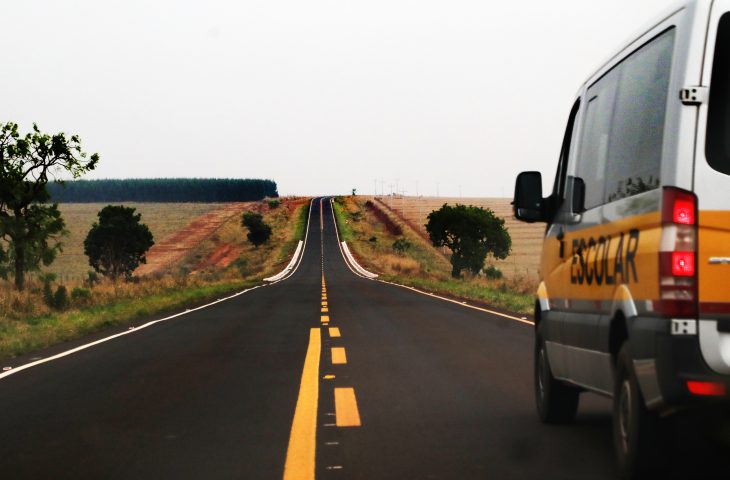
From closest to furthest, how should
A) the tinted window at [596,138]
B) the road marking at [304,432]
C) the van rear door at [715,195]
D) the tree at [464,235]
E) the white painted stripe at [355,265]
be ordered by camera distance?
the van rear door at [715,195] < the road marking at [304,432] < the tinted window at [596,138] < the white painted stripe at [355,265] < the tree at [464,235]

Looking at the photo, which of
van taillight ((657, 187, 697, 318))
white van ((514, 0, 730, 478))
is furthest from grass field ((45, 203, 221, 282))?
van taillight ((657, 187, 697, 318))

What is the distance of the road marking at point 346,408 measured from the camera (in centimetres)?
808

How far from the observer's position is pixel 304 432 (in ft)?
25.0

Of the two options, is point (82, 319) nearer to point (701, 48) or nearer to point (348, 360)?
point (348, 360)

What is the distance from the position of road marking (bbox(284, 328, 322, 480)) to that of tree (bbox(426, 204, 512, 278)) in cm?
6145

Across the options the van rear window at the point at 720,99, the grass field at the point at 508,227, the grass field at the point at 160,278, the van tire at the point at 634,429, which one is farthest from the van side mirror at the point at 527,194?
the grass field at the point at 508,227

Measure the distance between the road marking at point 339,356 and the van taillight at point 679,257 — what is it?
26.2 feet

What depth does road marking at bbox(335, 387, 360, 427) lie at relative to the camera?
8078 mm

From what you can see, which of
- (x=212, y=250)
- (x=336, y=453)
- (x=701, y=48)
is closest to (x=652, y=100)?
(x=701, y=48)

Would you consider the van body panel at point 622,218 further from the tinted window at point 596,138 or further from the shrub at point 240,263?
the shrub at point 240,263

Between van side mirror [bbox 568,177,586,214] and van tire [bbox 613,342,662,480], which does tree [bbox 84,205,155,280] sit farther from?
van tire [bbox 613,342,662,480]

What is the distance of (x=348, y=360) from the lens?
42.1ft

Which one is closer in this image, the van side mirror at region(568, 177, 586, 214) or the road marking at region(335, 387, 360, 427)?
the van side mirror at region(568, 177, 586, 214)

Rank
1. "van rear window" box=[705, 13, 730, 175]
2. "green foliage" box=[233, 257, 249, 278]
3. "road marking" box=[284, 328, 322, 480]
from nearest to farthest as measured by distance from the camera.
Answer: "van rear window" box=[705, 13, 730, 175]
"road marking" box=[284, 328, 322, 480]
"green foliage" box=[233, 257, 249, 278]
